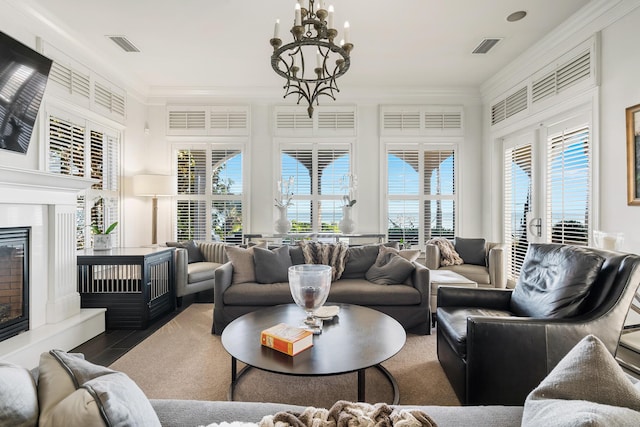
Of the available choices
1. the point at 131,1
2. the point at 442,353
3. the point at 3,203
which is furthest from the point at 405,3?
the point at 3,203

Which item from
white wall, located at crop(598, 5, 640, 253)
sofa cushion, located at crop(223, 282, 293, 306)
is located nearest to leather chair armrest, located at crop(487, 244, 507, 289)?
white wall, located at crop(598, 5, 640, 253)

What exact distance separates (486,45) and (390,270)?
2792 mm

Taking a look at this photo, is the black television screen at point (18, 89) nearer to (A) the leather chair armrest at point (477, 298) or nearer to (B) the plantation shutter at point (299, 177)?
(B) the plantation shutter at point (299, 177)

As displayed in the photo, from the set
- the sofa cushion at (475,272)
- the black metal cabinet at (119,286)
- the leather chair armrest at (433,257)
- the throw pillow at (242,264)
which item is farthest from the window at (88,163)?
the sofa cushion at (475,272)

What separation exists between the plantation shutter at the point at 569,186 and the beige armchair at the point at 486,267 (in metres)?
0.59

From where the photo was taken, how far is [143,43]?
3592 mm

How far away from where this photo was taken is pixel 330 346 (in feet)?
5.64

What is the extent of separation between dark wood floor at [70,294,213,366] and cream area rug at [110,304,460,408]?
0.36ft

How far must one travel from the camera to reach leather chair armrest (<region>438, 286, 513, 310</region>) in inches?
89.8

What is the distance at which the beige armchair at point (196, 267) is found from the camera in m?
3.72

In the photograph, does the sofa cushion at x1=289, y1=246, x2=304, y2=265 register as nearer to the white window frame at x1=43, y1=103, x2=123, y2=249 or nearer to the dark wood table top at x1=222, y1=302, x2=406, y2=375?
the dark wood table top at x1=222, y1=302, x2=406, y2=375

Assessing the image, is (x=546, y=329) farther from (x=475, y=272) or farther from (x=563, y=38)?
(x=563, y=38)

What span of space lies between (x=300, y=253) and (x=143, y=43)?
2904 mm

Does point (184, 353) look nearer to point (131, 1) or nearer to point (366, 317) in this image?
A: point (366, 317)
